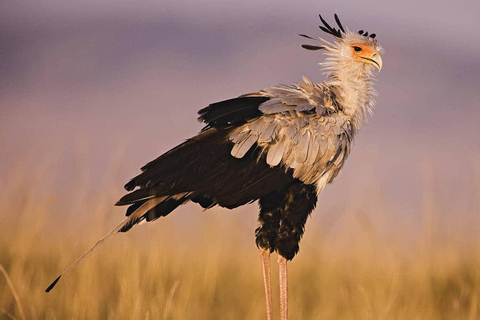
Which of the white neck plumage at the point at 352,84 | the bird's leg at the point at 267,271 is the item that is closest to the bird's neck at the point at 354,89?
the white neck plumage at the point at 352,84

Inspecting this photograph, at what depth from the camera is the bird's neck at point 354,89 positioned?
14.5 feet

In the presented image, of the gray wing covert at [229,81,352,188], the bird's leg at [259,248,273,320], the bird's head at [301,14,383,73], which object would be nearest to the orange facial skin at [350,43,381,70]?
the bird's head at [301,14,383,73]

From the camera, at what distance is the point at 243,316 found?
5254mm

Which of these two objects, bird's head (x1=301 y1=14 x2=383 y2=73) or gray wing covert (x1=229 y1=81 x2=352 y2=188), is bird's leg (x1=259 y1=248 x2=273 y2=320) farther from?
bird's head (x1=301 y1=14 x2=383 y2=73)

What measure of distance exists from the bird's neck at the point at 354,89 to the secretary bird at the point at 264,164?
0.09 ft

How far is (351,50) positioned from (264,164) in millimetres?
1140

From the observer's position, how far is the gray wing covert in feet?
13.3

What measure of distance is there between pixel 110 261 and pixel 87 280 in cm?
47

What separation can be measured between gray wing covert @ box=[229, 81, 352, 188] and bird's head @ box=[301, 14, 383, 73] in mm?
558

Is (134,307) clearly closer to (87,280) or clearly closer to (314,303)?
(87,280)

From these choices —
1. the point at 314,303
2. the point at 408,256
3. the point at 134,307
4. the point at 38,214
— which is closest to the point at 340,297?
the point at 314,303

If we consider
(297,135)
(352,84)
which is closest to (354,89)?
(352,84)

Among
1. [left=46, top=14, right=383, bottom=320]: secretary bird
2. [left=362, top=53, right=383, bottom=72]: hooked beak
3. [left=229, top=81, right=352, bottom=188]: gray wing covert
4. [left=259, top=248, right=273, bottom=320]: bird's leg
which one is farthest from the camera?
[left=362, top=53, right=383, bottom=72]: hooked beak

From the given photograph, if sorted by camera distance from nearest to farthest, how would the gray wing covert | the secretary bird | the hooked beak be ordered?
the secretary bird, the gray wing covert, the hooked beak
